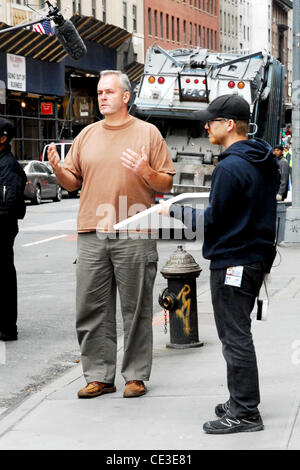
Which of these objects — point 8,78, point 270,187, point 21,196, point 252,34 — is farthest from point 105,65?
point 252,34

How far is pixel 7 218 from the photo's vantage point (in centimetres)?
890

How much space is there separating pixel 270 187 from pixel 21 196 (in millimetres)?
3891

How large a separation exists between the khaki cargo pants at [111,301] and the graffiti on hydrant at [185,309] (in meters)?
1.60

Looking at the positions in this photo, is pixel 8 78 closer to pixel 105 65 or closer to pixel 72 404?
pixel 105 65

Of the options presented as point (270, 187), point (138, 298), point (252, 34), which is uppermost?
point (252, 34)

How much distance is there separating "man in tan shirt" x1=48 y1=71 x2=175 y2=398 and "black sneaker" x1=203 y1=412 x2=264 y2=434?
3.56 feet

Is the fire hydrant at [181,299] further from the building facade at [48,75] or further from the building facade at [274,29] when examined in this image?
the building facade at [274,29]

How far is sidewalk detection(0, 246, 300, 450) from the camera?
5406 millimetres

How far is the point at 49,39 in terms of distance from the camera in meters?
45.5

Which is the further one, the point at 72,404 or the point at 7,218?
the point at 7,218

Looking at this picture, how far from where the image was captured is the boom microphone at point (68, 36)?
24750 millimetres

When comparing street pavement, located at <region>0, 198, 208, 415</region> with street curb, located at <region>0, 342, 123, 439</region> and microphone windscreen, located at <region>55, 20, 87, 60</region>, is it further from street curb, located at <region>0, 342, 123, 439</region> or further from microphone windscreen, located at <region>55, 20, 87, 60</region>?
microphone windscreen, located at <region>55, 20, 87, 60</region>
